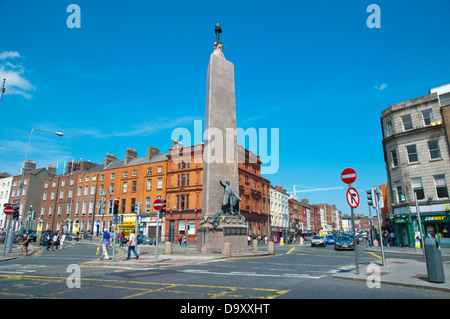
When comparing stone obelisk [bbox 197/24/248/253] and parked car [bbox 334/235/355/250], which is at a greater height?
stone obelisk [bbox 197/24/248/253]

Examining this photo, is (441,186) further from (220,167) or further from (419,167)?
(220,167)

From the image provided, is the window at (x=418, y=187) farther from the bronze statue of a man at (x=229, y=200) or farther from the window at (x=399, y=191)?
the bronze statue of a man at (x=229, y=200)

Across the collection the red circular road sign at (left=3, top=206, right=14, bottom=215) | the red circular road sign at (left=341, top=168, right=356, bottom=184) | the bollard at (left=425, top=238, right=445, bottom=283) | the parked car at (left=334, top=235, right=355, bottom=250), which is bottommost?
the parked car at (left=334, top=235, right=355, bottom=250)

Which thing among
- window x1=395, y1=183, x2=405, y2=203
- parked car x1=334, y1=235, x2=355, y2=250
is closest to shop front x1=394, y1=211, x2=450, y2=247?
window x1=395, y1=183, x2=405, y2=203

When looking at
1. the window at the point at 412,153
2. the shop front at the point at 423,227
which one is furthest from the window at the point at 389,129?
the shop front at the point at 423,227

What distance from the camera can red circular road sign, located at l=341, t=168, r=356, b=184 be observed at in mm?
9750

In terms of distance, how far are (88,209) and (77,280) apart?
55.0 meters

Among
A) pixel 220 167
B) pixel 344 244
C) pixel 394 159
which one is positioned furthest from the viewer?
pixel 394 159

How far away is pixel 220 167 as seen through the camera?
24359mm

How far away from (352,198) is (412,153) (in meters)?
26.5

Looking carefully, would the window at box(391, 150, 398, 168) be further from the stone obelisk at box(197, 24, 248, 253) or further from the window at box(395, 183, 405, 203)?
the stone obelisk at box(197, 24, 248, 253)

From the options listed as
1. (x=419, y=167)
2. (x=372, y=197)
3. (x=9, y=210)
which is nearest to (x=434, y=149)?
(x=419, y=167)

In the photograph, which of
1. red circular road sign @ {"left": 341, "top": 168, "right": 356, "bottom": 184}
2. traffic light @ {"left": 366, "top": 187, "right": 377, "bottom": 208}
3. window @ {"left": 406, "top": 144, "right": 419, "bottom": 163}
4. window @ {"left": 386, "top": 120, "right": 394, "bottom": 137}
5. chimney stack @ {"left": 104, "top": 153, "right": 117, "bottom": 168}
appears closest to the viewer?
red circular road sign @ {"left": 341, "top": 168, "right": 356, "bottom": 184}
